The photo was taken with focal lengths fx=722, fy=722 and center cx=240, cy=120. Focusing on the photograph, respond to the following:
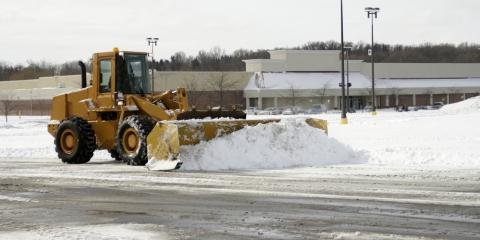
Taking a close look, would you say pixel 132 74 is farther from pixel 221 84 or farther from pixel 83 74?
pixel 221 84

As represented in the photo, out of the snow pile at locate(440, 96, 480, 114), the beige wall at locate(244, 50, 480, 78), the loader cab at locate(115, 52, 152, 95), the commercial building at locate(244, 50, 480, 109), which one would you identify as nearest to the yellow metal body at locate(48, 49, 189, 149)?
the loader cab at locate(115, 52, 152, 95)

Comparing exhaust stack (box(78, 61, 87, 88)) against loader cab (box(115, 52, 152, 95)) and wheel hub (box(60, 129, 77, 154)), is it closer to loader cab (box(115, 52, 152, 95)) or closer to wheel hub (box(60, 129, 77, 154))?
loader cab (box(115, 52, 152, 95))

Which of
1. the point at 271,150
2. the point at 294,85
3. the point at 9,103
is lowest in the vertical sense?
the point at 271,150

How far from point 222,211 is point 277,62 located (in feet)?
289

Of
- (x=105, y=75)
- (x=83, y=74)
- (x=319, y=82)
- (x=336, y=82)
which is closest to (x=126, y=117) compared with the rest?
(x=105, y=75)

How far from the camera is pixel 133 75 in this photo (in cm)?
1822

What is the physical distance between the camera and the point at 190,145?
1580cm

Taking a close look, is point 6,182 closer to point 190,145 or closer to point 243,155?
point 190,145

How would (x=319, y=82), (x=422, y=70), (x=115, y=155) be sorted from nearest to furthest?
(x=115, y=155) → (x=319, y=82) → (x=422, y=70)

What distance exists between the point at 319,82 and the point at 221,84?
1433 cm

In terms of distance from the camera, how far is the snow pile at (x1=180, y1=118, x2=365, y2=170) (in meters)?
15.9

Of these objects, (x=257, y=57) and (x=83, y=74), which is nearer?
(x=83, y=74)

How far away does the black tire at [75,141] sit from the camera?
18.1 metres

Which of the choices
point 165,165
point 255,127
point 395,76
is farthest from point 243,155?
point 395,76
